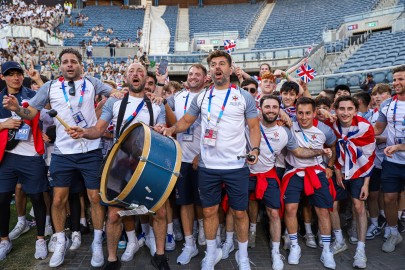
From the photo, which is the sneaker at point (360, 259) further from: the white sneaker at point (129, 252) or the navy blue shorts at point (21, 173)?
the navy blue shorts at point (21, 173)

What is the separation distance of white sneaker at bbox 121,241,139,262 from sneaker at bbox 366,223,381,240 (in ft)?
10.4

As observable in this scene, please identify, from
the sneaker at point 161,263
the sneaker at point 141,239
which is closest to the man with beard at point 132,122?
the sneaker at point 161,263

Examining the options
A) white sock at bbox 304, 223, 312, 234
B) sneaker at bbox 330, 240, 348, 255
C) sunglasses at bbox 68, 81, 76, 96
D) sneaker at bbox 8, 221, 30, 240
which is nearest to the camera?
sunglasses at bbox 68, 81, 76, 96

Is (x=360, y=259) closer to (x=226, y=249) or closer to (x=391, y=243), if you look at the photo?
(x=391, y=243)

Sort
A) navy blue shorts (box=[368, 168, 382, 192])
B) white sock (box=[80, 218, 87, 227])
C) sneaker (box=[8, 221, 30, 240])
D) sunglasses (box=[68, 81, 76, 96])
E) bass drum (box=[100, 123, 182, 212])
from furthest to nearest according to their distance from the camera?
1. white sock (box=[80, 218, 87, 227])
2. navy blue shorts (box=[368, 168, 382, 192])
3. sneaker (box=[8, 221, 30, 240])
4. sunglasses (box=[68, 81, 76, 96])
5. bass drum (box=[100, 123, 182, 212])

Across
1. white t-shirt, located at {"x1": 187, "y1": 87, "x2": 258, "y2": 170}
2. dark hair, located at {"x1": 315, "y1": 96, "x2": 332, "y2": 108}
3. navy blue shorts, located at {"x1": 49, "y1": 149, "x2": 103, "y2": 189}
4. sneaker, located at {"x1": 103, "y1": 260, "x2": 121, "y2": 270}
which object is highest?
dark hair, located at {"x1": 315, "y1": 96, "x2": 332, "y2": 108}

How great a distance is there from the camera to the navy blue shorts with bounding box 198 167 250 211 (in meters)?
3.48

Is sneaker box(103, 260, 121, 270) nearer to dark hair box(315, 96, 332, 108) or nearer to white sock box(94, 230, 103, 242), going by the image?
white sock box(94, 230, 103, 242)

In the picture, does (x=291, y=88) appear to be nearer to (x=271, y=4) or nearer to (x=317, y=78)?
(x=317, y=78)

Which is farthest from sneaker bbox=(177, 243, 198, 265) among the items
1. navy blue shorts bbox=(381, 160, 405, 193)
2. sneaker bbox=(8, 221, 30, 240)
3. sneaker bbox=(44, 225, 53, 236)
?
navy blue shorts bbox=(381, 160, 405, 193)

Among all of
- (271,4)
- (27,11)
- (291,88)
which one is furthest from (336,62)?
(27,11)

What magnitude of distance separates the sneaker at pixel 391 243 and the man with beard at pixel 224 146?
6.32 ft

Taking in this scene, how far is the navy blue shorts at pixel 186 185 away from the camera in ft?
13.2

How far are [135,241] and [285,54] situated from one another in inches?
653
